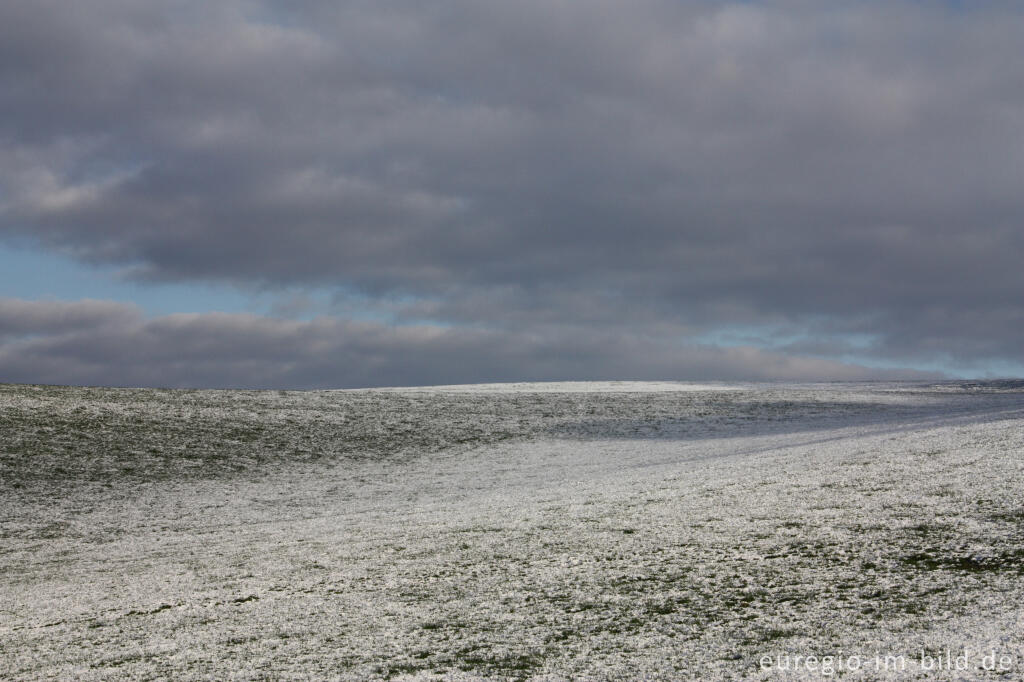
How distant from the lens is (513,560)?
13.7 metres

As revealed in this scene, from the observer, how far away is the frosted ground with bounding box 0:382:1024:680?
955cm

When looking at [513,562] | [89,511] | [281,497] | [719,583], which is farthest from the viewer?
[281,497]

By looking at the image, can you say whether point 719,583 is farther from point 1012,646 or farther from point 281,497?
point 281,497

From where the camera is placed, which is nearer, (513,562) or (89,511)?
(513,562)

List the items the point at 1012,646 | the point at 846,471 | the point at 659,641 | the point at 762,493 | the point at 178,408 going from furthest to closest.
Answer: the point at 178,408
the point at 846,471
the point at 762,493
the point at 659,641
the point at 1012,646

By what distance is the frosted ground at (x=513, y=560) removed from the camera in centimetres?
955

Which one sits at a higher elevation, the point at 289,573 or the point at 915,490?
the point at 915,490

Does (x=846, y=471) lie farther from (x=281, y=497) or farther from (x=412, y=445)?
(x=412, y=445)

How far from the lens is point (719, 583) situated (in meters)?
11.6

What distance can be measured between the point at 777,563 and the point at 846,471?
25.4 feet

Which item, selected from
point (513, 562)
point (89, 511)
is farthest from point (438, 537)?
point (89, 511)

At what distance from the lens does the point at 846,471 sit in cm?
Result: 1892

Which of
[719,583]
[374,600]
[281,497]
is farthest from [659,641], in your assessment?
[281,497]

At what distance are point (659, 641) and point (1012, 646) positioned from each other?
3908mm
